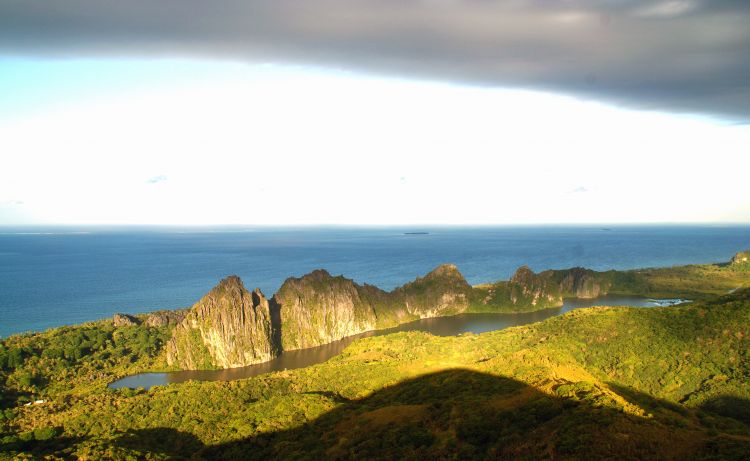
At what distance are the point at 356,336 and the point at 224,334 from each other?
32053mm

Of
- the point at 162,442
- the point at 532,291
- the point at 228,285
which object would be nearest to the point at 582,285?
the point at 532,291

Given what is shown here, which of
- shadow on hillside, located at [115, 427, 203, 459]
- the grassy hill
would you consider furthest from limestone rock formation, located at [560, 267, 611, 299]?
shadow on hillside, located at [115, 427, 203, 459]

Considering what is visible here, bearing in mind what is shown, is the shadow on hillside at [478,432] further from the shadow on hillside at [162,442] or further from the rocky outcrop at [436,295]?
the rocky outcrop at [436,295]

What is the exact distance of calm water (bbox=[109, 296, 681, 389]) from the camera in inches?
3145

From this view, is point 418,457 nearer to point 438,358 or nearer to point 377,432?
point 377,432

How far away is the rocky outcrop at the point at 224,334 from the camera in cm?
8606

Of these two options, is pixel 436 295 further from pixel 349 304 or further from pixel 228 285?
pixel 228 285

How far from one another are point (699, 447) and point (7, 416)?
67330 mm

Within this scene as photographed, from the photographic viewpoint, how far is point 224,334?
3472 inches

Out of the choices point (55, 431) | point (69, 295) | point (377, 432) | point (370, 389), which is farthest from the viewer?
point (69, 295)

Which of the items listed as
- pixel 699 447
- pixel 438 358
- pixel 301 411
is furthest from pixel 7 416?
pixel 699 447

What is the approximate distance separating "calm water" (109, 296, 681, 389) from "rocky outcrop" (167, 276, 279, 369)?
2.33m

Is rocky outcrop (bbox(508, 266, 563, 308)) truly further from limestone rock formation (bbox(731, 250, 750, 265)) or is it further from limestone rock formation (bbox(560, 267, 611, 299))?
limestone rock formation (bbox(731, 250, 750, 265))

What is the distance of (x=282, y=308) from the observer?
103125 millimetres
